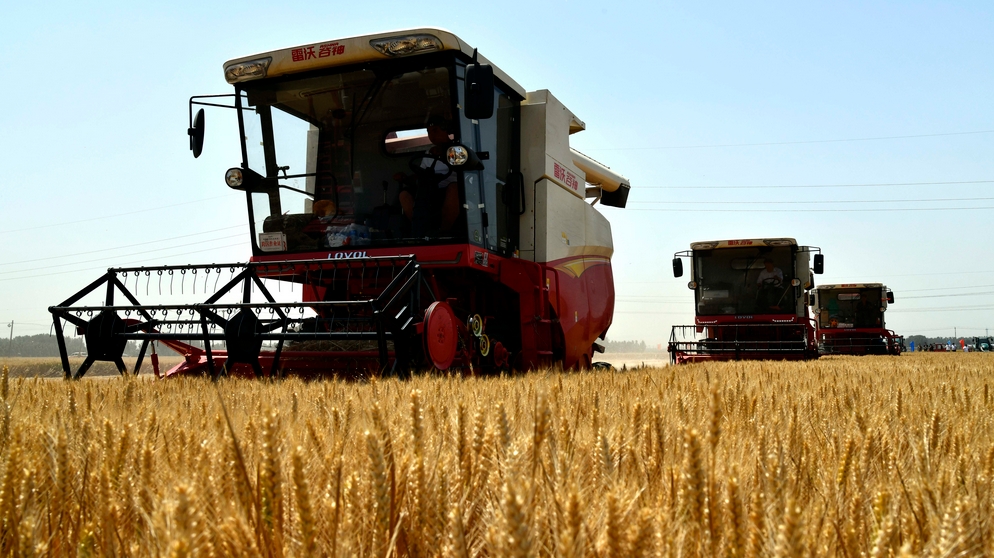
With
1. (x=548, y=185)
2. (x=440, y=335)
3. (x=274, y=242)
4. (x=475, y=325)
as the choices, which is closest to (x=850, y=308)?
(x=548, y=185)

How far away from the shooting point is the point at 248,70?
22.6 feet

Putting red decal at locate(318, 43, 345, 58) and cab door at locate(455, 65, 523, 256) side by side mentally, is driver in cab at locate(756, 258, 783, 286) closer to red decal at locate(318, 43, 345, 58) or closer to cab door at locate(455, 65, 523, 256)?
cab door at locate(455, 65, 523, 256)

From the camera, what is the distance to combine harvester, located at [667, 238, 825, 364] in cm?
1529

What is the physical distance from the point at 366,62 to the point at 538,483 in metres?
5.75

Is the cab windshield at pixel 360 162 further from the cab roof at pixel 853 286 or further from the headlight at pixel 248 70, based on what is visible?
the cab roof at pixel 853 286

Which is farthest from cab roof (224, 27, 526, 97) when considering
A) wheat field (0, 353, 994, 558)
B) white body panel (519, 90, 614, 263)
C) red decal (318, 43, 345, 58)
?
wheat field (0, 353, 994, 558)

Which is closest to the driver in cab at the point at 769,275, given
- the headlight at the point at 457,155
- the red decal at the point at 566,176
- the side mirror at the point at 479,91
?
the red decal at the point at 566,176

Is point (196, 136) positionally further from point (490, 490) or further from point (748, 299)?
point (748, 299)

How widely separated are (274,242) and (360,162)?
42.9 inches

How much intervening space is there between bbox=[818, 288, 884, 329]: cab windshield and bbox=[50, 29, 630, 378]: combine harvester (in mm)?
20618

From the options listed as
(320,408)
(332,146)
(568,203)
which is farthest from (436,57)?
(320,408)

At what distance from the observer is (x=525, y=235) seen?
7.49 metres

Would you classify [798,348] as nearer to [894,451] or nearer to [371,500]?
[894,451]

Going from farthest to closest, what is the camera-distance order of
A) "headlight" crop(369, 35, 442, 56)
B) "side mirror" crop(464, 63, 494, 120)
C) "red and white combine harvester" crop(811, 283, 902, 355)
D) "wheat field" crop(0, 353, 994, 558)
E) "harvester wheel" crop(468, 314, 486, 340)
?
"red and white combine harvester" crop(811, 283, 902, 355), "harvester wheel" crop(468, 314, 486, 340), "headlight" crop(369, 35, 442, 56), "side mirror" crop(464, 63, 494, 120), "wheat field" crop(0, 353, 994, 558)
